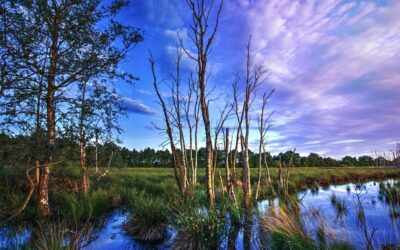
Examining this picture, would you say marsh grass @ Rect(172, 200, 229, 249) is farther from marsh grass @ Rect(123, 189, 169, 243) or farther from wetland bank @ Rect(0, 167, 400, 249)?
marsh grass @ Rect(123, 189, 169, 243)

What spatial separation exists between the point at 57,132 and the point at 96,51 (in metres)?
2.58

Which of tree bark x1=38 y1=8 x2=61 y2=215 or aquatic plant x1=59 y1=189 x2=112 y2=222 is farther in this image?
aquatic plant x1=59 y1=189 x2=112 y2=222

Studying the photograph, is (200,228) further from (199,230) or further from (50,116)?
(50,116)

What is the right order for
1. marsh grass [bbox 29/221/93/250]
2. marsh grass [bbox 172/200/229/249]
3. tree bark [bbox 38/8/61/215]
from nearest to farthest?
marsh grass [bbox 29/221/93/250] → tree bark [bbox 38/8/61/215] → marsh grass [bbox 172/200/229/249]

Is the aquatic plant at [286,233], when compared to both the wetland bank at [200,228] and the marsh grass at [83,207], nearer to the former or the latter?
the wetland bank at [200,228]

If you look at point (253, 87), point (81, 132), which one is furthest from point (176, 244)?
point (253, 87)

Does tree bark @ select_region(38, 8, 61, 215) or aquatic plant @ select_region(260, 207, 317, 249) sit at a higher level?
tree bark @ select_region(38, 8, 61, 215)

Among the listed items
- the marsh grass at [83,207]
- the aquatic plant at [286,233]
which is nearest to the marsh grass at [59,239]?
the marsh grass at [83,207]

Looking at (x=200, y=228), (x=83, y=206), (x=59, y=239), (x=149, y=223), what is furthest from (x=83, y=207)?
(x=200, y=228)

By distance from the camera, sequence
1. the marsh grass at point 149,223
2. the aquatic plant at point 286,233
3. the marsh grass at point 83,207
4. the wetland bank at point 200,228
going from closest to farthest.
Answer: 1. the aquatic plant at point 286,233
2. the wetland bank at point 200,228
3. the marsh grass at point 149,223
4. the marsh grass at point 83,207

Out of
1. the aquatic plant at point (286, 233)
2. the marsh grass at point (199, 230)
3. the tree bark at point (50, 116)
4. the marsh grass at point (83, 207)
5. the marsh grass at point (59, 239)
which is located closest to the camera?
the marsh grass at point (59, 239)

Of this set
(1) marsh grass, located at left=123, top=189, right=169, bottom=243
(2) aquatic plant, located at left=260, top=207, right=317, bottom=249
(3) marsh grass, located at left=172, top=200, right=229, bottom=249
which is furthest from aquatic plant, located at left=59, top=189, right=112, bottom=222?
(2) aquatic plant, located at left=260, top=207, right=317, bottom=249

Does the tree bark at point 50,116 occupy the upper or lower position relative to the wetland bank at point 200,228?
upper

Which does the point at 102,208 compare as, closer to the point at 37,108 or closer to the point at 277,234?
the point at 37,108
